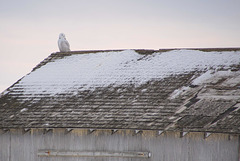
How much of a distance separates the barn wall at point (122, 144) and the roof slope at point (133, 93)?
58 centimetres

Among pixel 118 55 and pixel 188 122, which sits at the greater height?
pixel 118 55

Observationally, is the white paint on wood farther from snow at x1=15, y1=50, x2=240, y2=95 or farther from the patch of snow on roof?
the patch of snow on roof

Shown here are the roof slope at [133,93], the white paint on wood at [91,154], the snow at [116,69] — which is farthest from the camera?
the snow at [116,69]

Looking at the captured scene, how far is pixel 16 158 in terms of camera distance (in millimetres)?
20750

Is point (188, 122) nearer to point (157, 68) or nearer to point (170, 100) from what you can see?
point (170, 100)

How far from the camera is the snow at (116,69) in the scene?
2114 cm

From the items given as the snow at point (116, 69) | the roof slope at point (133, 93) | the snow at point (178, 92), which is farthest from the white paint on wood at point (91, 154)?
the snow at point (116, 69)

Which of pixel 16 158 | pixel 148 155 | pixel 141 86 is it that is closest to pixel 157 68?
pixel 141 86

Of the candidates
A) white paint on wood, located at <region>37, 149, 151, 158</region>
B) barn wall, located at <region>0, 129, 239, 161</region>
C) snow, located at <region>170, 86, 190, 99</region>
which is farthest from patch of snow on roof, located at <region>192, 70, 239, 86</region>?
white paint on wood, located at <region>37, 149, 151, 158</region>

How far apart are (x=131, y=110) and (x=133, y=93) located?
53.0 inches

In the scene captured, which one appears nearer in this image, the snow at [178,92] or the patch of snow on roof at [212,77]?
the snow at [178,92]

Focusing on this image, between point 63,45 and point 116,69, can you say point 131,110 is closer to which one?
point 116,69

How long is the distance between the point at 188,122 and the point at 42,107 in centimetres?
609

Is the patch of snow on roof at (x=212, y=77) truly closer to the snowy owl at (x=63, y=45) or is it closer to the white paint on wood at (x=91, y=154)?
the white paint on wood at (x=91, y=154)
